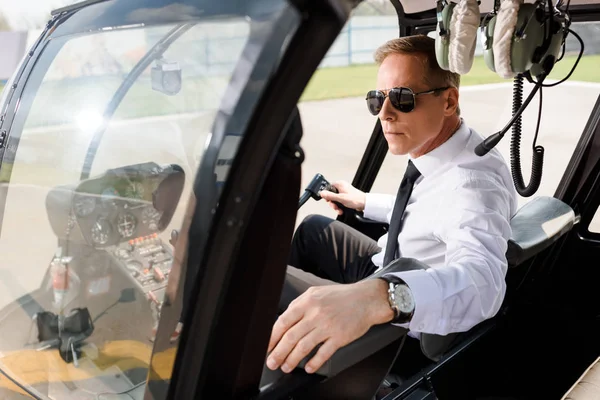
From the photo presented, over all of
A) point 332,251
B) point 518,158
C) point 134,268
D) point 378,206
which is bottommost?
point 332,251

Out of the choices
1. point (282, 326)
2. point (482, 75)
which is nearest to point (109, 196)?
point (282, 326)

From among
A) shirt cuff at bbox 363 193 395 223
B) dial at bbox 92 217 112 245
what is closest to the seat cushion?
dial at bbox 92 217 112 245

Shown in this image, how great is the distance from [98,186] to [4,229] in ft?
1.06

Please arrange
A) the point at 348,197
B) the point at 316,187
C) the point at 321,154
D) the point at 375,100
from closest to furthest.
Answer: the point at 375,100 → the point at 316,187 → the point at 348,197 → the point at 321,154

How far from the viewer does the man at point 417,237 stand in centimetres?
107

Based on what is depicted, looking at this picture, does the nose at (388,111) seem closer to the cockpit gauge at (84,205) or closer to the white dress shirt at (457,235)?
the white dress shirt at (457,235)

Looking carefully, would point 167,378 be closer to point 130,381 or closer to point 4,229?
point 130,381

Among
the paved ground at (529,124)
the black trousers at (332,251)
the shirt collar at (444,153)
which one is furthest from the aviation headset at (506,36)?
the black trousers at (332,251)

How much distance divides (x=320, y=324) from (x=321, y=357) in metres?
0.06

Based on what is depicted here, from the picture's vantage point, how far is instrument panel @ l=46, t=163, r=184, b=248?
3.13 feet

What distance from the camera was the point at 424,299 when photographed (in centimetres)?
124

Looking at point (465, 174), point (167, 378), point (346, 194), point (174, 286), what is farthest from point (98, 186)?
point (346, 194)

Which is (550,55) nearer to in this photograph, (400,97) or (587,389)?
(400,97)

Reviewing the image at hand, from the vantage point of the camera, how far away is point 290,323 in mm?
1042
